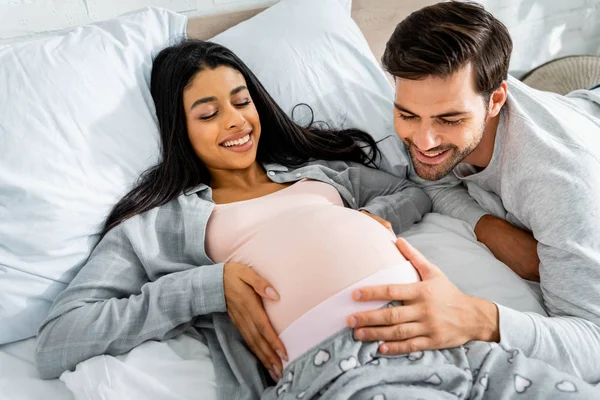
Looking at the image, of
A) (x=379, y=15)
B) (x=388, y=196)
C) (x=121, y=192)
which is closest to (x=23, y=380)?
(x=121, y=192)

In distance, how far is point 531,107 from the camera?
3.70 feet

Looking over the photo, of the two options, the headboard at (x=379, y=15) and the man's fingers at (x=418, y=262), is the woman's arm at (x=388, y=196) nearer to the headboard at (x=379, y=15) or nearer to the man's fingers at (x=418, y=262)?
the man's fingers at (x=418, y=262)

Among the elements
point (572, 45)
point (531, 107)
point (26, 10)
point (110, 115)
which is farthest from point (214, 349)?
point (572, 45)

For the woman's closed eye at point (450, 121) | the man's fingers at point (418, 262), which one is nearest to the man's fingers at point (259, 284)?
the man's fingers at point (418, 262)

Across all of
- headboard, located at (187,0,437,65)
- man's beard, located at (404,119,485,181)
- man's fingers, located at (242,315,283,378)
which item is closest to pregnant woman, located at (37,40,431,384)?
man's fingers, located at (242,315,283,378)

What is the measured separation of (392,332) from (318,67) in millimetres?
874

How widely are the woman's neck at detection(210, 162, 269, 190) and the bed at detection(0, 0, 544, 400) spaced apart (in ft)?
0.57

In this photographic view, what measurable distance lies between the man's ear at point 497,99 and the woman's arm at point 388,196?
31 cm

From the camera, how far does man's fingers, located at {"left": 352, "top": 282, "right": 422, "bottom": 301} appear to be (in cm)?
93

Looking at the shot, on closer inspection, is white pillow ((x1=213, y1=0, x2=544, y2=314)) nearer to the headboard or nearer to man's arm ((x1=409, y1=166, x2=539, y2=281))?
man's arm ((x1=409, y1=166, x2=539, y2=281))

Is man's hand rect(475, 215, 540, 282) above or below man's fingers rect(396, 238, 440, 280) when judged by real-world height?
below

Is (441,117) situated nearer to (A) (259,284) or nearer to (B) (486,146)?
(B) (486,146)

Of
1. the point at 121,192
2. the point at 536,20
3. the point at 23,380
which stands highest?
the point at 536,20

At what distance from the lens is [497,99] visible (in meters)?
1.10
